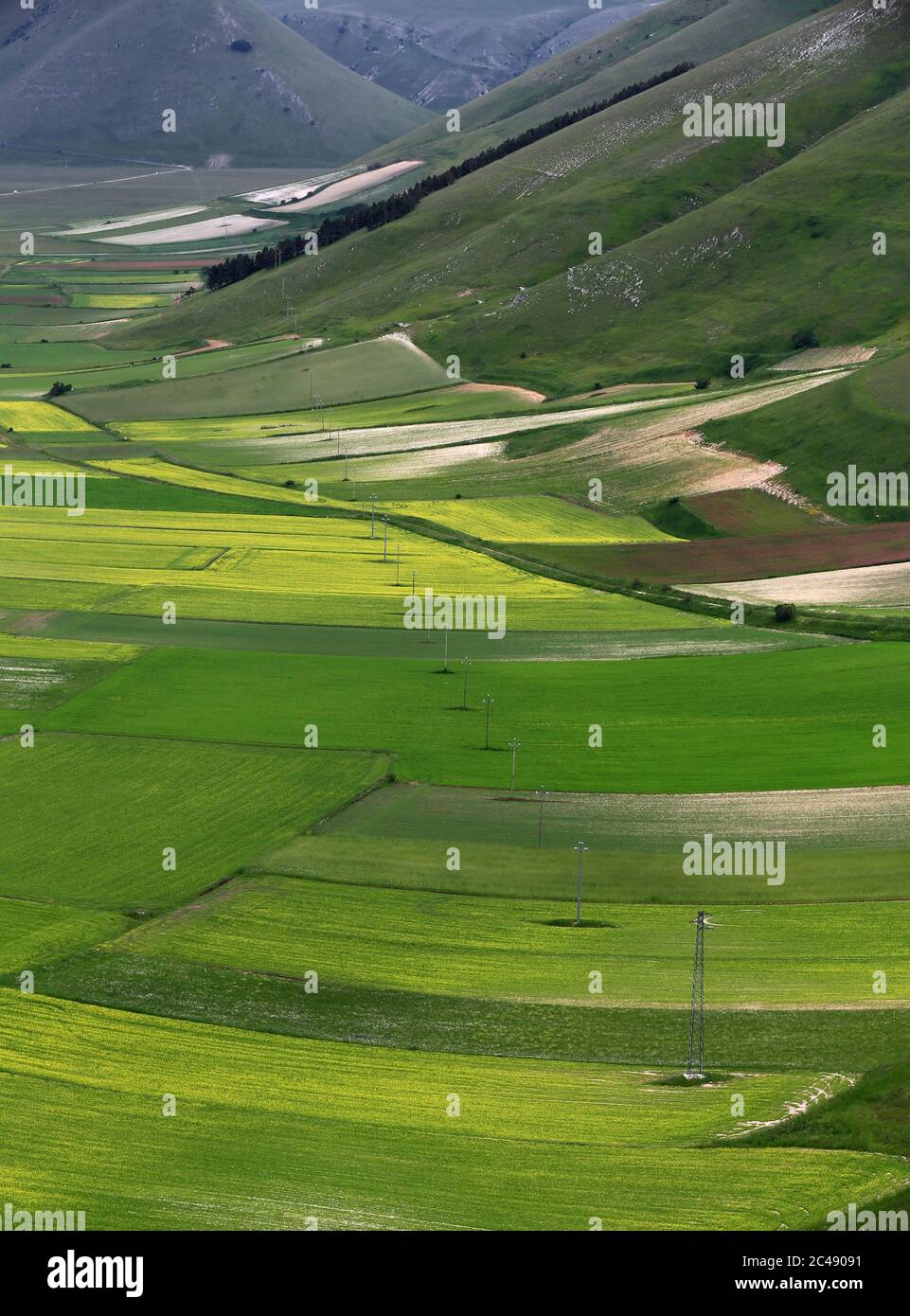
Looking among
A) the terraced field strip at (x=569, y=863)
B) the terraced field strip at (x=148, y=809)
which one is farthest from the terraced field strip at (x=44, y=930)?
the terraced field strip at (x=569, y=863)

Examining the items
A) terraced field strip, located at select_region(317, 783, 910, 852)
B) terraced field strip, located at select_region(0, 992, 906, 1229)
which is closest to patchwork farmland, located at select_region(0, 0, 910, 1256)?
terraced field strip, located at select_region(0, 992, 906, 1229)

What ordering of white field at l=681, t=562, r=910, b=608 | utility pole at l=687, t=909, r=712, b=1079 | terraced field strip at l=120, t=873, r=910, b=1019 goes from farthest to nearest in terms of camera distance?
white field at l=681, t=562, r=910, b=608
terraced field strip at l=120, t=873, r=910, b=1019
utility pole at l=687, t=909, r=712, b=1079

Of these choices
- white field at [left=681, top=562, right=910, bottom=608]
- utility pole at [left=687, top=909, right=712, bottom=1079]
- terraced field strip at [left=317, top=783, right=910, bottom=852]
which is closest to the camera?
utility pole at [left=687, top=909, right=712, bottom=1079]

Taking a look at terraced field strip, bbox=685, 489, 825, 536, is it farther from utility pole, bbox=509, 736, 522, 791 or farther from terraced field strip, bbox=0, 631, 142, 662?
utility pole, bbox=509, 736, 522, 791

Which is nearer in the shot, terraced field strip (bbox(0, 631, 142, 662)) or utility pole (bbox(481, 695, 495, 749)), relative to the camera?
utility pole (bbox(481, 695, 495, 749))

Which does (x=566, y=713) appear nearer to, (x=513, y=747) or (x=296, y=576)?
(x=513, y=747)

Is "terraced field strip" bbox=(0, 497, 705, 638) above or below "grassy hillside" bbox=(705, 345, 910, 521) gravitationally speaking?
below

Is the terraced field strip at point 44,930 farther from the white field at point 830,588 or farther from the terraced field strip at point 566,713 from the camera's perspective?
the white field at point 830,588
